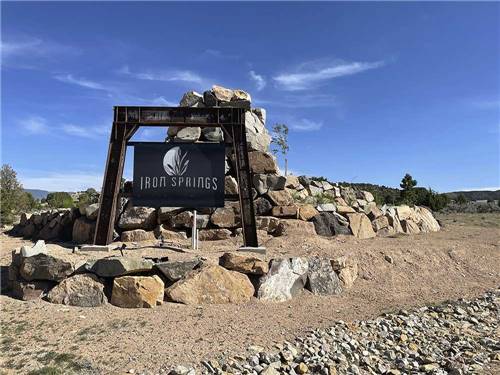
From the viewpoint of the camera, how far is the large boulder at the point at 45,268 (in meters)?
7.32

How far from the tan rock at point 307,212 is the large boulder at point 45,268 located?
646 centimetres

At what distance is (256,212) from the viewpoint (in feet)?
38.4

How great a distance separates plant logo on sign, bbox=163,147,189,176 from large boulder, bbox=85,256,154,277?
9.61 ft

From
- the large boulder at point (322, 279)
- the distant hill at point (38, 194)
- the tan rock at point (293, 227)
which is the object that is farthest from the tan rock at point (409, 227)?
the distant hill at point (38, 194)

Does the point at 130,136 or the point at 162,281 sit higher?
the point at 130,136

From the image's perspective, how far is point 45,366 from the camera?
5.09m

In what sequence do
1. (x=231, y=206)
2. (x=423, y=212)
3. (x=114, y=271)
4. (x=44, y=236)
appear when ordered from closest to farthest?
1. (x=114, y=271)
2. (x=231, y=206)
3. (x=44, y=236)
4. (x=423, y=212)

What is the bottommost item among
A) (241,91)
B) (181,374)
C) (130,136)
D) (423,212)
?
(181,374)

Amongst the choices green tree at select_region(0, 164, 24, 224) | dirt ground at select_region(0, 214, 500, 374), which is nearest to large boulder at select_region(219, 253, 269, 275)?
dirt ground at select_region(0, 214, 500, 374)

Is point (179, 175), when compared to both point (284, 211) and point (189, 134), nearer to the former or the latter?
point (189, 134)

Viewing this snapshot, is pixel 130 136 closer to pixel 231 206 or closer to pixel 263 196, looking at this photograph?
pixel 231 206

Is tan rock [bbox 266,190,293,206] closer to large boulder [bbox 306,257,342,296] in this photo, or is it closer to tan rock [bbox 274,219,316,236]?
tan rock [bbox 274,219,316,236]

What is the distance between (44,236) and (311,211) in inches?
322

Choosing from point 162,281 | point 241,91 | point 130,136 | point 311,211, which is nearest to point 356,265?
point 311,211
